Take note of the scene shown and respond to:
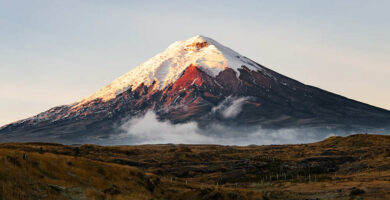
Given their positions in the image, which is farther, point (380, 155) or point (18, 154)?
point (380, 155)

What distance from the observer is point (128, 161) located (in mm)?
132375

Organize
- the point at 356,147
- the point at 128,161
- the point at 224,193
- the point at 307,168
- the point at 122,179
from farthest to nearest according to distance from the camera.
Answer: the point at 356,147 → the point at 128,161 → the point at 307,168 → the point at 224,193 → the point at 122,179

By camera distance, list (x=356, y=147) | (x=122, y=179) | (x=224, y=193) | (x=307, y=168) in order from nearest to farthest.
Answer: (x=122, y=179) < (x=224, y=193) < (x=307, y=168) < (x=356, y=147)

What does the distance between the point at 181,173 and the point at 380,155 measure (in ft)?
182

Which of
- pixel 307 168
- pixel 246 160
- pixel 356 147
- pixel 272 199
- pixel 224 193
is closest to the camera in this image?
pixel 224 193

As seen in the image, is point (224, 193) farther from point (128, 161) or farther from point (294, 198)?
point (128, 161)

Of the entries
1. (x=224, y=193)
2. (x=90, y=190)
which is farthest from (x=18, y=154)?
(x=224, y=193)

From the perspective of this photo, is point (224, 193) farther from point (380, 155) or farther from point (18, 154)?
point (380, 155)

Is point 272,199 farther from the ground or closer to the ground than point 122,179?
closer to the ground

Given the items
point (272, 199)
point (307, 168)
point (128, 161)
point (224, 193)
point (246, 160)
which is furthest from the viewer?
point (246, 160)

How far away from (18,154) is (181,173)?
8980 cm

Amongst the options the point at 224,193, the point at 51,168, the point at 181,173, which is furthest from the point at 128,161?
the point at 51,168

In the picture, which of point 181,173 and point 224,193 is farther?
point 181,173

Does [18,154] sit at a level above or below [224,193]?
above
